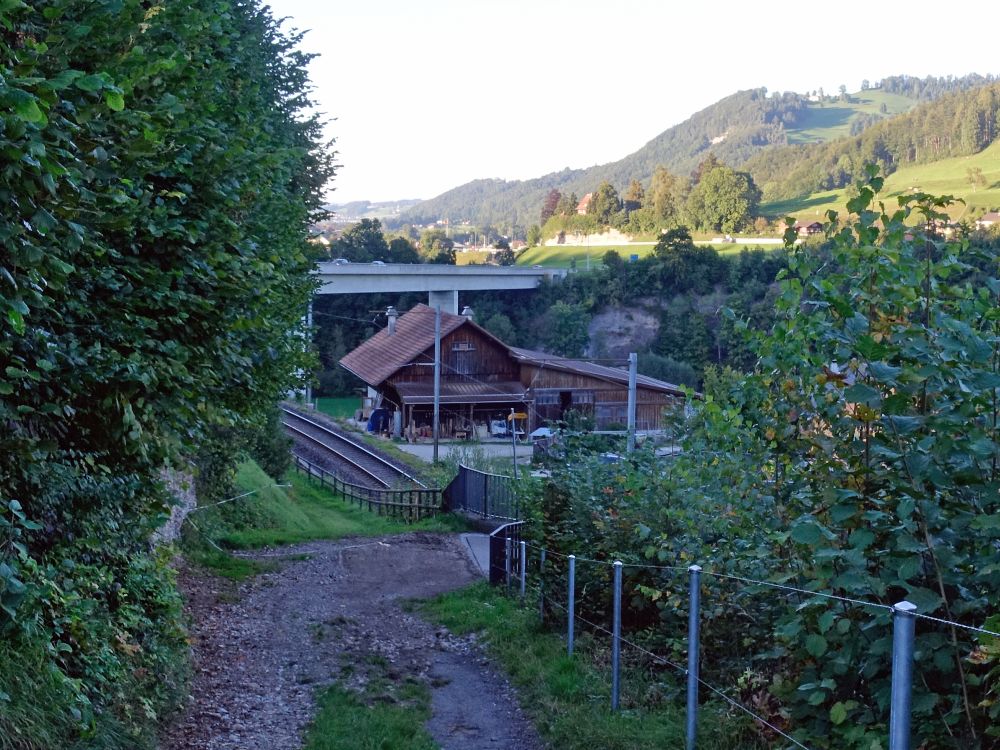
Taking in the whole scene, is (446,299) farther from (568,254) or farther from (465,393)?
(568,254)

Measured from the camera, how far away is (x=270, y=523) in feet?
72.4

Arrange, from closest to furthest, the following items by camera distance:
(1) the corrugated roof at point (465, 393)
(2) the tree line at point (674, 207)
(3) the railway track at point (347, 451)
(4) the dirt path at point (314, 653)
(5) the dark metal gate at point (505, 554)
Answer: (4) the dirt path at point (314, 653) < (5) the dark metal gate at point (505, 554) < (3) the railway track at point (347, 451) < (1) the corrugated roof at point (465, 393) < (2) the tree line at point (674, 207)

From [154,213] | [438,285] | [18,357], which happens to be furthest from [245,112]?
[438,285]

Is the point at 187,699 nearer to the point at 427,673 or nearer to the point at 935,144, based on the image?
the point at 427,673

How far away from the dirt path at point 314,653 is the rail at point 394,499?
1041 centimetres

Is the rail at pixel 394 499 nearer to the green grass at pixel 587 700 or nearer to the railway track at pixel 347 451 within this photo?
the railway track at pixel 347 451

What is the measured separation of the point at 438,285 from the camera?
62.7m

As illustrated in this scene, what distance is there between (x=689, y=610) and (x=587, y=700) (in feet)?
5.06

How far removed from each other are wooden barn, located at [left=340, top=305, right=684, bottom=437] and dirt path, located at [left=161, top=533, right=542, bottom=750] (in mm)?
32391

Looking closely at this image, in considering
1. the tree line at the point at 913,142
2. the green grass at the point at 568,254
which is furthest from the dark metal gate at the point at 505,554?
the tree line at the point at 913,142

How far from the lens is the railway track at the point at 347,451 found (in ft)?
115

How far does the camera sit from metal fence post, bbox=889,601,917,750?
341 cm

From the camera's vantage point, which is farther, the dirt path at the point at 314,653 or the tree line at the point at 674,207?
the tree line at the point at 674,207

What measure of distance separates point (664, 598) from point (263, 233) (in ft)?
20.6
